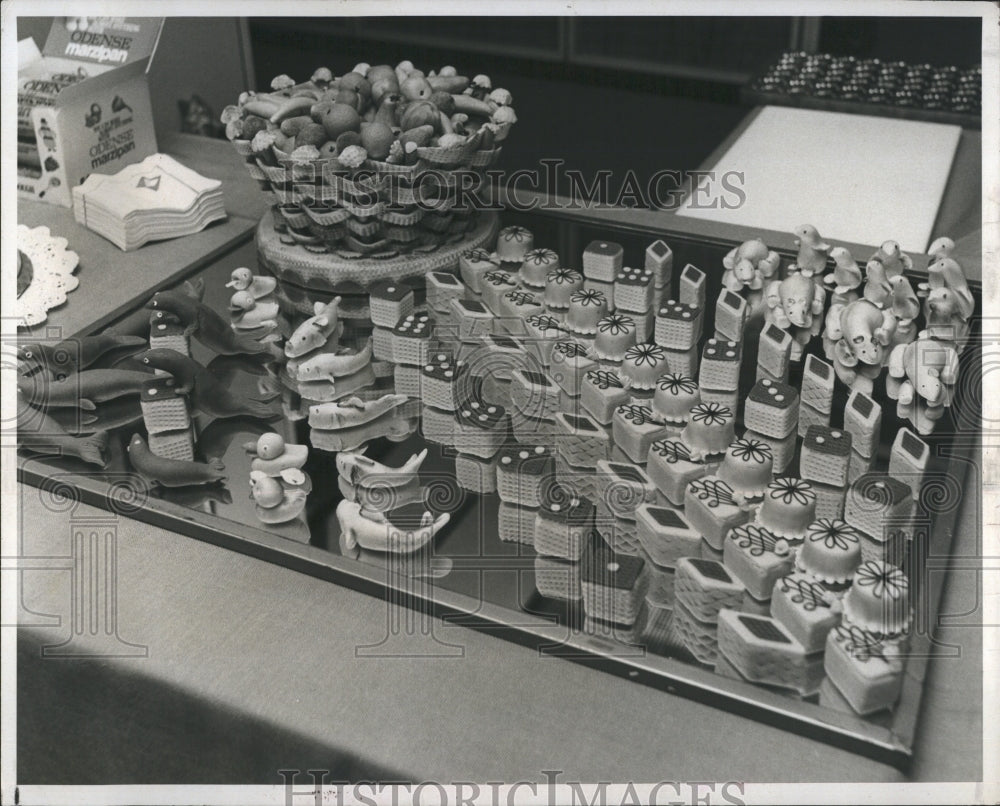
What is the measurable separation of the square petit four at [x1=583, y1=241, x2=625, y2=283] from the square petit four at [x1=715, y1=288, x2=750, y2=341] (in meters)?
0.13

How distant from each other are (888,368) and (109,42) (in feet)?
3.71

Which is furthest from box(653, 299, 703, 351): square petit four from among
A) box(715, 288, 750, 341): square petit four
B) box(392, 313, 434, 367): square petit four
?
box(392, 313, 434, 367): square petit four

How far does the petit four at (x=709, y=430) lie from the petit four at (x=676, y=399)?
0.03m

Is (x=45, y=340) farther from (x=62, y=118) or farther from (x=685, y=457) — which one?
(x=685, y=457)

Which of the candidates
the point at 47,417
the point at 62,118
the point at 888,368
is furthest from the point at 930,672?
the point at 62,118

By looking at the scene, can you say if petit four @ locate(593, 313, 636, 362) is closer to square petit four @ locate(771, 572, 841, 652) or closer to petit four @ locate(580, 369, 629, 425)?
petit four @ locate(580, 369, 629, 425)

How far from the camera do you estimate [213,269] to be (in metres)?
1.33

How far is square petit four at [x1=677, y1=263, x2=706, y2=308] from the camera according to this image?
47.4 inches

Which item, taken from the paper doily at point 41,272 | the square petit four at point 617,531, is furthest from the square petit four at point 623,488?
the paper doily at point 41,272

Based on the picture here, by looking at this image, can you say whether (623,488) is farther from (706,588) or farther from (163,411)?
(163,411)

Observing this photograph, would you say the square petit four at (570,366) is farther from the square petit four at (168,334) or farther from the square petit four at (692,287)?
the square petit four at (168,334)

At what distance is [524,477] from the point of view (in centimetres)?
89

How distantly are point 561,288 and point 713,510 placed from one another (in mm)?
407

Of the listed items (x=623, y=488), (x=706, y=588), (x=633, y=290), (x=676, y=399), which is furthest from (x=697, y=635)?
(x=633, y=290)
